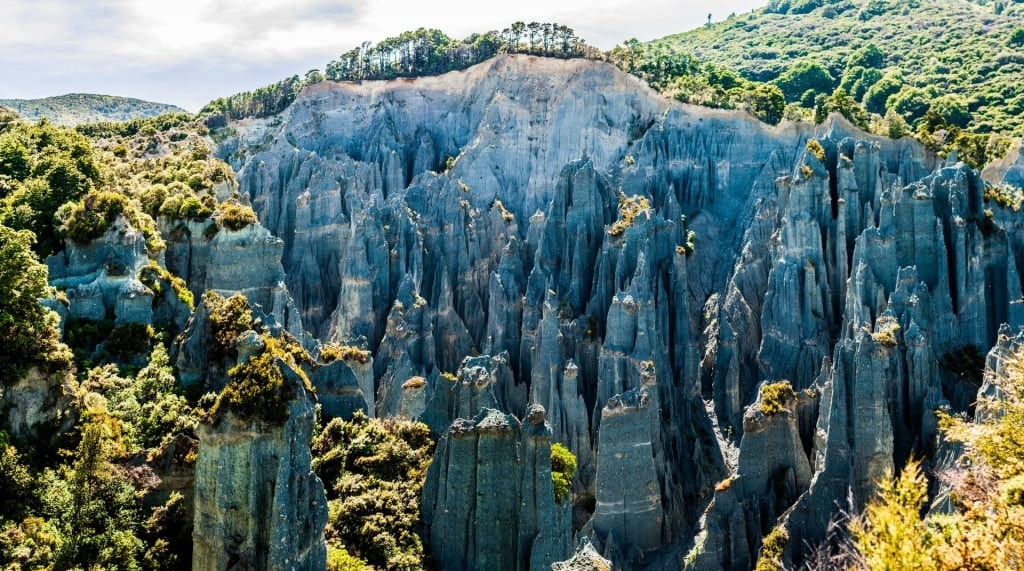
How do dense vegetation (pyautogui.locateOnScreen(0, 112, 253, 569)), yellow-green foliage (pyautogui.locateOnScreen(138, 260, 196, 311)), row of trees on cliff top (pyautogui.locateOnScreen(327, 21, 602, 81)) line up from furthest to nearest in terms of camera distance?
row of trees on cliff top (pyautogui.locateOnScreen(327, 21, 602, 81)), yellow-green foliage (pyautogui.locateOnScreen(138, 260, 196, 311)), dense vegetation (pyautogui.locateOnScreen(0, 112, 253, 569))

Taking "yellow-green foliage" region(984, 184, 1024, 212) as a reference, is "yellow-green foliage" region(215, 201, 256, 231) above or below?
above

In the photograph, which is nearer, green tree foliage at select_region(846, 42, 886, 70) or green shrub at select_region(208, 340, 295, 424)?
green shrub at select_region(208, 340, 295, 424)

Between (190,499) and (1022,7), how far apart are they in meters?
113

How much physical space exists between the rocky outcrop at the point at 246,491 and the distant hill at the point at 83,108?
74.6 meters

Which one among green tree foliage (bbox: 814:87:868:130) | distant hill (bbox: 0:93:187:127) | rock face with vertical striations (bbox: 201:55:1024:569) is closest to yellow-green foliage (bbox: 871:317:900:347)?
rock face with vertical striations (bbox: 201:55:1024:569)

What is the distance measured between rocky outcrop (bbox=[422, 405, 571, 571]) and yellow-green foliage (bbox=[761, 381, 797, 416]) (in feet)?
37.4

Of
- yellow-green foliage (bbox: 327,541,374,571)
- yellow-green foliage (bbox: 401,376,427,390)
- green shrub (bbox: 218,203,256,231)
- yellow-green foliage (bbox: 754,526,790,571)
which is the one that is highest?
green shrub (bbox: 218,203,256,231)

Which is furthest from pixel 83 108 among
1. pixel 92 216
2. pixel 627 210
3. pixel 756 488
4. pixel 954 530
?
pixel 954 530

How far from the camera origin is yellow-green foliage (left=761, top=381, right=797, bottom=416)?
2944 cm

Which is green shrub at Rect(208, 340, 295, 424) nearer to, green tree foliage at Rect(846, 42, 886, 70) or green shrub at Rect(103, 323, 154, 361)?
green shrub at Rect(103, 323, 154, 361)

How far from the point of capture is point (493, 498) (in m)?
20.4

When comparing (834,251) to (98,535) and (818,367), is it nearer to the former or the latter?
(818,367)

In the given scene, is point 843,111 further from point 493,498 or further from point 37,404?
point 37,404

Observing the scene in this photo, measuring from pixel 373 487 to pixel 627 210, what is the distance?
27854 millimetres
